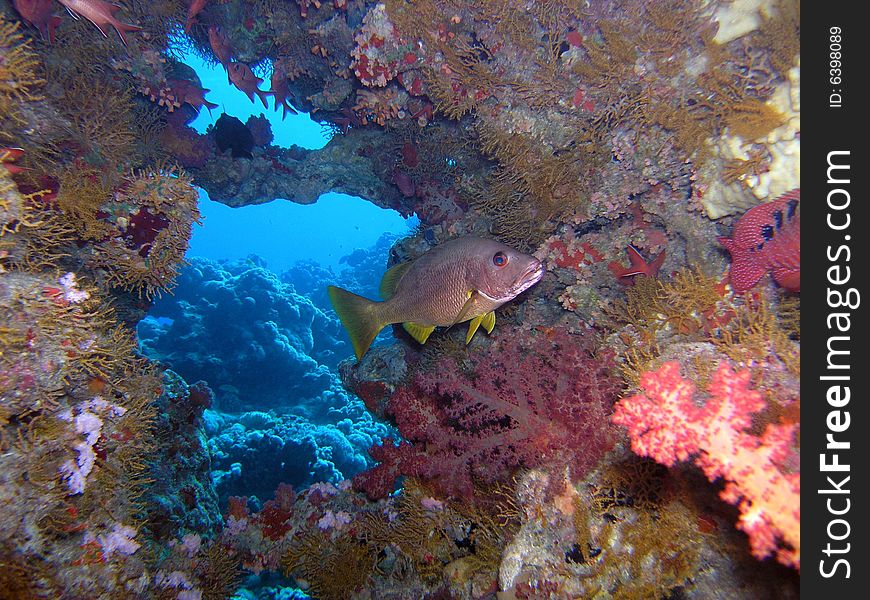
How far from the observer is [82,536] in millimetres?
3330

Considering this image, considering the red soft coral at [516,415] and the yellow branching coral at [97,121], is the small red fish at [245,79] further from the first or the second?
the red soft coral at [516,415]

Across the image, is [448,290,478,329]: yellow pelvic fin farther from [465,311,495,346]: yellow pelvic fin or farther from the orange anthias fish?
[465,311,495,346]: yellow pelvic fin

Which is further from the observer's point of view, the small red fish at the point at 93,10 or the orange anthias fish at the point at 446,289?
the small red fish at the point at 93,10

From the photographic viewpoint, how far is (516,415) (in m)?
3.24

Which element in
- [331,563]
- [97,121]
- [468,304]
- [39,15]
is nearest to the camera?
[468,304]

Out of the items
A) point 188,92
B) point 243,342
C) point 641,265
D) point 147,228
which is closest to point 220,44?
point 188,92

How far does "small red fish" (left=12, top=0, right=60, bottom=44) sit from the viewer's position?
15.9 feet

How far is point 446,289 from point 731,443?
7.51 feet

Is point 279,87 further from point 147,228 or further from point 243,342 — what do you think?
point 243,342

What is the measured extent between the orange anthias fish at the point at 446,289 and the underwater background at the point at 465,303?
0.13ft

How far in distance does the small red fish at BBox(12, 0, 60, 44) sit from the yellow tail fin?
5305 millimetres

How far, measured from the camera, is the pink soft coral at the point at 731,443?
1690 mm
